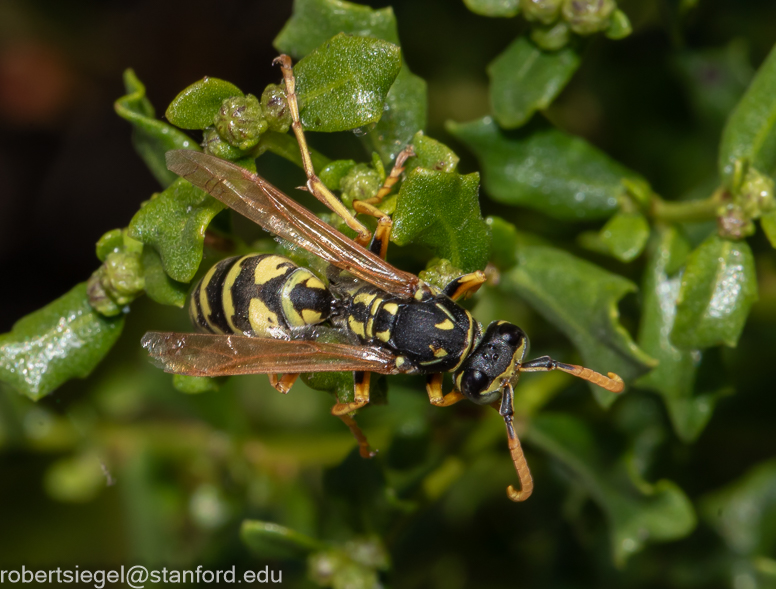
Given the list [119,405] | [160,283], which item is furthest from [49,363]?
[119,405]

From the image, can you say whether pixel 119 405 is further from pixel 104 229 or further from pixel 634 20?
pixel 634 20

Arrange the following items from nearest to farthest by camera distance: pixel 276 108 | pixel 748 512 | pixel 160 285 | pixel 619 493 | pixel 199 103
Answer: pixel 199 103
pixel 276 108
pixel 160 285
pixel 619 493
pixel 748 512

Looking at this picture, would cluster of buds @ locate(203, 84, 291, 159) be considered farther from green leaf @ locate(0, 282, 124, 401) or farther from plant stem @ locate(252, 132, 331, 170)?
green leaf @ locate(0, 282, 124, 401)

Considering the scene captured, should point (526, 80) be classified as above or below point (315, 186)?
below

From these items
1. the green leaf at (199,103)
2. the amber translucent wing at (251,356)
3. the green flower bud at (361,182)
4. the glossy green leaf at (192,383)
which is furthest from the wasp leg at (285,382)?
the green leaf at (199,103)

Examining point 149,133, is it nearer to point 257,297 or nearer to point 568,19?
point 257,297

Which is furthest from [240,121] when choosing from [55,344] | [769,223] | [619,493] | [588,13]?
[619,493]

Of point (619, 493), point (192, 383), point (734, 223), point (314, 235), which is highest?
point (314, 235)
